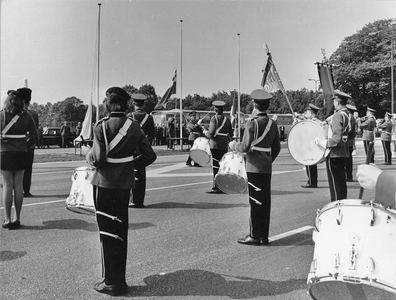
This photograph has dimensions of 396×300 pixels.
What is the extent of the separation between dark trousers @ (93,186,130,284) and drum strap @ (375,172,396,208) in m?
2.34

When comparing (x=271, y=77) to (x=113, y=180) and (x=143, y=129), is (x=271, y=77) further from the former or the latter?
(x=113, y=180)

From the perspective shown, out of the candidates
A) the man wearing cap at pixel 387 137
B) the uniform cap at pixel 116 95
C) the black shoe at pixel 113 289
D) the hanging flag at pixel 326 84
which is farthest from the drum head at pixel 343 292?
the man wearing cap at pixel 387 137

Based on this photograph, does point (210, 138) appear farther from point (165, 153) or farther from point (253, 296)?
point (165, 153)

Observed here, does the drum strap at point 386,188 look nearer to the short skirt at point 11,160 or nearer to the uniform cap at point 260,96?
the uniform cap at point 260,96

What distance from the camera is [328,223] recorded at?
296 cm

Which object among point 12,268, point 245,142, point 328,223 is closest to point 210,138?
point 245,142

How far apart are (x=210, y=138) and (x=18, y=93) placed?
15.1 feet

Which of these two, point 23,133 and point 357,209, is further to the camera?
point 23,133

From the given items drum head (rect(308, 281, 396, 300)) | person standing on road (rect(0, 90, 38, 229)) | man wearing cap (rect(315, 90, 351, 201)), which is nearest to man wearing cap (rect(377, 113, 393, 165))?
man wearing cap (rect(315, 90, 351, 201))

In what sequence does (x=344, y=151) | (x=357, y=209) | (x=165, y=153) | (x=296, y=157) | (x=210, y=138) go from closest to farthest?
(x=357, y=209) → (x=344, y=151) → (x=296, y=157) → (x=210, y=138) → (x=165, y=153)

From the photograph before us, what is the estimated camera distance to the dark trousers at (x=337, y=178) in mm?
7121

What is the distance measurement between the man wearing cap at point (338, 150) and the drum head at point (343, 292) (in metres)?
4.11

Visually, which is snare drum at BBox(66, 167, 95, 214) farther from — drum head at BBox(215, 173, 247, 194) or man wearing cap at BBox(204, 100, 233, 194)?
man wearing cap at BBox(204, 100, 233, 194)

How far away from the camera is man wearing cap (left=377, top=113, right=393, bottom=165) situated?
1648 centimetres
